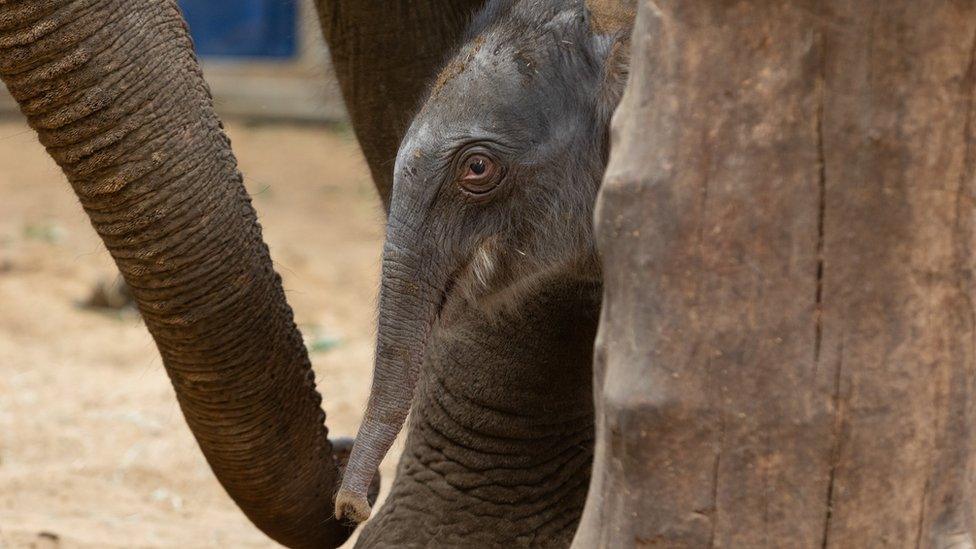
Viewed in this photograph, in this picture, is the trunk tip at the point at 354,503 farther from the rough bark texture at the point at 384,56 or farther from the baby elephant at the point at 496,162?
the rough bark texture at the point at 384,56

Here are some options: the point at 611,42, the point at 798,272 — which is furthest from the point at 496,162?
the point at 798,272

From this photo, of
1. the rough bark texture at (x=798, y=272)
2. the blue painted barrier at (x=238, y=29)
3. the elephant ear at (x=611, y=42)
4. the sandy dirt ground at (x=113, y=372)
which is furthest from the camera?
the blue painted barrier at (x=238, y=29)

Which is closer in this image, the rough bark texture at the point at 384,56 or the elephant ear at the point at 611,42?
the elephant ear at the point at 611,42

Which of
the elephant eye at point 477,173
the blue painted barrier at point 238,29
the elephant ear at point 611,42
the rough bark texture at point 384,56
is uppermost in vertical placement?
the blue painted barrier at point 238,29

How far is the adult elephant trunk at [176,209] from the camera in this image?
2275mm

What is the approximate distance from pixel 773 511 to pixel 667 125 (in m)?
0.43

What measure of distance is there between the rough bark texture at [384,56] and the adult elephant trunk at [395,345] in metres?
0.94

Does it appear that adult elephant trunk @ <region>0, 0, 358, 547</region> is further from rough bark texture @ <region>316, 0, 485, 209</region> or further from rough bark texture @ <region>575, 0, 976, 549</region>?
rough bark texture @ <region>575, 0, 976, 549</region>

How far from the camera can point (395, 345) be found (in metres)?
2.39

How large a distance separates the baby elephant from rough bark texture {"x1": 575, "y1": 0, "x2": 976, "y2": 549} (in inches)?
34.5

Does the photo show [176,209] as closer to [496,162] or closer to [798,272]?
[496,162]

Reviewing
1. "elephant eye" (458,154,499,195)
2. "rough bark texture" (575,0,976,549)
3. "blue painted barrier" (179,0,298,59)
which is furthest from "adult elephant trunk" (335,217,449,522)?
"blue painted barrier" (179,0,298,59)

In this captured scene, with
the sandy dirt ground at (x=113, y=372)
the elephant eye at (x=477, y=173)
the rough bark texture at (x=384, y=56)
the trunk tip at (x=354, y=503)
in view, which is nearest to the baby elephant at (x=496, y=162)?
the elephant eye at (x=477, y=173)

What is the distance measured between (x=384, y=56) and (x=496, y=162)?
1.10m
